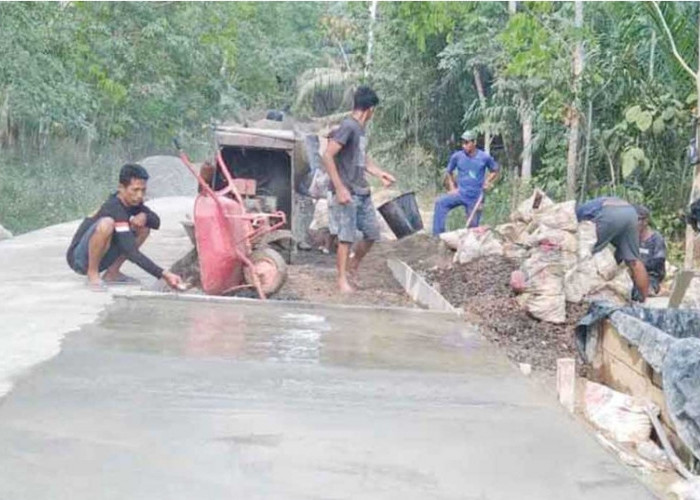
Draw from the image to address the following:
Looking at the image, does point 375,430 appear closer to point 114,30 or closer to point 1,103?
point 1,103

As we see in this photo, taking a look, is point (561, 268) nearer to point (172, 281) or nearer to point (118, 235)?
point (172, 281)

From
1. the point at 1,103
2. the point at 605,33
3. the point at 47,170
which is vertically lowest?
the point at 47,170

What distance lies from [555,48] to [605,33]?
212 cm

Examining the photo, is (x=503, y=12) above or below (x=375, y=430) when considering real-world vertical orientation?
above

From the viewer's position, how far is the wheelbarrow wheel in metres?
8.05

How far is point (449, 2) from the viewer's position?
11.1m

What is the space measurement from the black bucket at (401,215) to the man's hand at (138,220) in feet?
14.1

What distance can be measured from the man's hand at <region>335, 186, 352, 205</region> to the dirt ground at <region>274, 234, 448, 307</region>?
79 cm

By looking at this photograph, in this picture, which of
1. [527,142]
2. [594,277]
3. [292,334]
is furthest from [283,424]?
[527,142]

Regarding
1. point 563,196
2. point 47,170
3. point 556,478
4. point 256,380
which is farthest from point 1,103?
point 556,478

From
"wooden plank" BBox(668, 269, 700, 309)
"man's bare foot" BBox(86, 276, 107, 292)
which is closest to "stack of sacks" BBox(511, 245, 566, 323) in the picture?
"wooden plank" BBox(668, 269, 700, 309)

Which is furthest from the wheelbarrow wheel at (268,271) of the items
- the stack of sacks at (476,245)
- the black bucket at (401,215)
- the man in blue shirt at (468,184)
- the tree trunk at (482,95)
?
the tree trunk at (482,95)

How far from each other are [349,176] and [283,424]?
4701mm

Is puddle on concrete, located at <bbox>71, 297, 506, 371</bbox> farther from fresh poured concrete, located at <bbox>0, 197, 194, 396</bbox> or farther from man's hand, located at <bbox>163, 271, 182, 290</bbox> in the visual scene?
man's hand, located at <bbox>163, 271, 182, 290</bbox>
